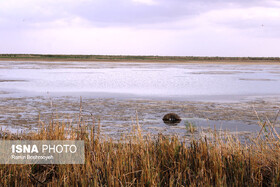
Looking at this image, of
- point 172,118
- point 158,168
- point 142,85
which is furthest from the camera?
point 142,85

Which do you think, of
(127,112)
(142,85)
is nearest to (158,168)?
(127,112)

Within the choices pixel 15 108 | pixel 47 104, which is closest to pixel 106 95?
pixel 47 104

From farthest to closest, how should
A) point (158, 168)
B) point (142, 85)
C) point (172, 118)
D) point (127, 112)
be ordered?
point (142, 85) < point (127, 112) < point (172, 118) < point (158, 168)

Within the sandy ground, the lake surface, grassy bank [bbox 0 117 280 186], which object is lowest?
the lake surface

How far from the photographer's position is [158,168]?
16.6 ft

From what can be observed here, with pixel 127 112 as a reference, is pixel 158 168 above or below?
above

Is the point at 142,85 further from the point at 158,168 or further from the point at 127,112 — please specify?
the point at 158,168

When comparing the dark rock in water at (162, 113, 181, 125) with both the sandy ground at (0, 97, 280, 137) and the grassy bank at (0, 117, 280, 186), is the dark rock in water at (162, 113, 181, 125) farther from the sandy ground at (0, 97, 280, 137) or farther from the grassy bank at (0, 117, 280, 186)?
the grassy bank at (0, 117, 280, 186)

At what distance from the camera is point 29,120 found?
33.7 feet

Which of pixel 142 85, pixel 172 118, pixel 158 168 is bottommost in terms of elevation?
pixel 142 85

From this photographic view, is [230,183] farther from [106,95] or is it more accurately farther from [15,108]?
[106,95]

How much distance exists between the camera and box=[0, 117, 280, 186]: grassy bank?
472 cm

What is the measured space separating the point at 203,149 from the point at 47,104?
30.4ft

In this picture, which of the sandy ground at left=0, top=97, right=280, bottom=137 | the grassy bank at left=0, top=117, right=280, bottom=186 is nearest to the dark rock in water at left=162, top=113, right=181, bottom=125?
the sandy ground at left=0, top=97, right=280, bottom=137
